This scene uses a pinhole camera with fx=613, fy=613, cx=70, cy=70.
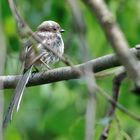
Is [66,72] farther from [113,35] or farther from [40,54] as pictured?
[113,35]

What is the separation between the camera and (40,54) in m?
3.64

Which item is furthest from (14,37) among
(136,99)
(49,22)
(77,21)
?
(77,21)

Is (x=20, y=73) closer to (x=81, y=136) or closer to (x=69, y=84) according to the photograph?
(x=81, y=136)

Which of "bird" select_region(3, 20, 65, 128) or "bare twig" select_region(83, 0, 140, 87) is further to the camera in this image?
"bird" select_region(3, 20, 65, 128)

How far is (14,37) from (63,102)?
79 centimetres

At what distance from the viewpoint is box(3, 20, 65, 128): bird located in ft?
11.5

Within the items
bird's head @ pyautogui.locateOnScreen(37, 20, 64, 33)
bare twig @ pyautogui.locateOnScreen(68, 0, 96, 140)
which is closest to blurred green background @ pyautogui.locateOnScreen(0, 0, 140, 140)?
bird's head @ pyautogui.locateOnScreen(37, 20, 64, 33)

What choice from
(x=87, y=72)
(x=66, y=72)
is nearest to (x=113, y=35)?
(x=87, y=72)

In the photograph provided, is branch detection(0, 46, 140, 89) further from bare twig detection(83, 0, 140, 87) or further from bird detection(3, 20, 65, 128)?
bare twig detection(83, 0, 140, 87)

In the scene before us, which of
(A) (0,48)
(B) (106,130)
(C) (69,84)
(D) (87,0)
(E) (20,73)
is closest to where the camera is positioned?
(D) (87,0)

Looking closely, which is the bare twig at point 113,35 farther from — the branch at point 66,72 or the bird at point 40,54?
the bird at point 40,54

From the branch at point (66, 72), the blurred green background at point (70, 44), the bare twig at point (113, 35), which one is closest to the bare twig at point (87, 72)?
the bare twig at point (113, 35)

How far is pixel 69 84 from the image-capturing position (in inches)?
217

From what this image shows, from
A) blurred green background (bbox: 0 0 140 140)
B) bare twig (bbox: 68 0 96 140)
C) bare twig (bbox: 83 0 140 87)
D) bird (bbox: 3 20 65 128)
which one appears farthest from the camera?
blurred green background (bbox: 0 0 140 140)
